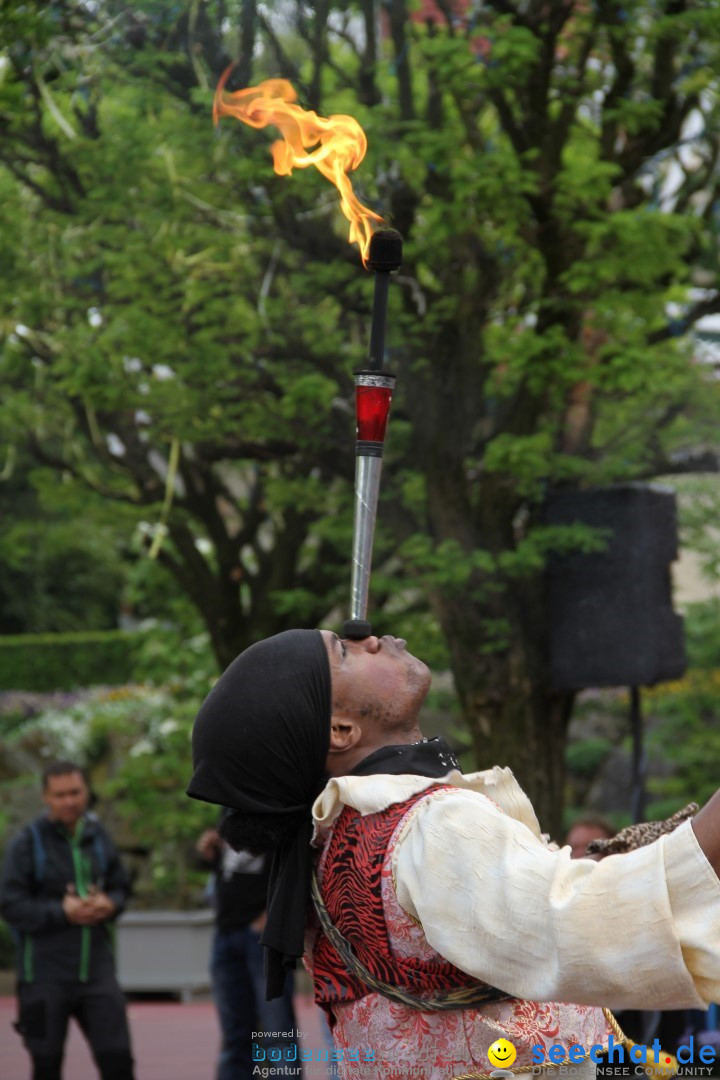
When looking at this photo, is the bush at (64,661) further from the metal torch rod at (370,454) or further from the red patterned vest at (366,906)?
the red patterned vest at (366,906)

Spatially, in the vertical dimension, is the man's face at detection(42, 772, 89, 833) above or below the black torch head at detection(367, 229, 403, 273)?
below

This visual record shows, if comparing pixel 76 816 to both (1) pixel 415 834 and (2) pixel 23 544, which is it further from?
(2) pixel 23 544

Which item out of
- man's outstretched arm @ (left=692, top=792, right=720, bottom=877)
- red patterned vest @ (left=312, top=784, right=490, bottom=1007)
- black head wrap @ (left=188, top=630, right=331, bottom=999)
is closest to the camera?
man's outstretched arm @ (left=692, top=792, right=720, bottom=877)

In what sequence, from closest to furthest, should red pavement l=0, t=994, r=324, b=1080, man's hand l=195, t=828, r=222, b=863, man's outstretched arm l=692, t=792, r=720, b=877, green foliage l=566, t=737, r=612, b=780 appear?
man's outstretched arm l=692, t=792, r=720, b=877 < man's hand l=195, t=828, r=222, b=863 < red pavement l=0, t=994, r=324, b=1080 < green foliage l=566, t=737, r=612, b=780

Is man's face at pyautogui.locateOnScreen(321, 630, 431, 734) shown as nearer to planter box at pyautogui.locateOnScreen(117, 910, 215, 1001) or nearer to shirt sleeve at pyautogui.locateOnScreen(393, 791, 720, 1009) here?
shirt sleeve at pyautogui.locateOnScreen(393, 791, 720, 1009)

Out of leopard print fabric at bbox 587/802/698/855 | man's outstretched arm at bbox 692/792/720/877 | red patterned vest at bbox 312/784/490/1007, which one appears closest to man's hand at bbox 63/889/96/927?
leopard print fabric at bbox 587/802/698/855

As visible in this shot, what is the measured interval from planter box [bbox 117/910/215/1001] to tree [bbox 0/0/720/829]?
18.3 feet

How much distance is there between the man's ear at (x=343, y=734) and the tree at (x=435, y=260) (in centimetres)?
513

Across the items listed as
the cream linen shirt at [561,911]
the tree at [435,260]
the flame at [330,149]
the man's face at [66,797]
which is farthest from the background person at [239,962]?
the cream linen shirt at [561,911]

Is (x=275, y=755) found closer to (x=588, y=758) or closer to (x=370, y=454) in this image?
(x=370, y=454)

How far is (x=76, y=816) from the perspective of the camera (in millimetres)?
6793

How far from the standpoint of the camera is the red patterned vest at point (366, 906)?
7.55 ft

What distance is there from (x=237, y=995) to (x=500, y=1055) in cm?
505

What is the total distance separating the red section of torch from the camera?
2592mm
